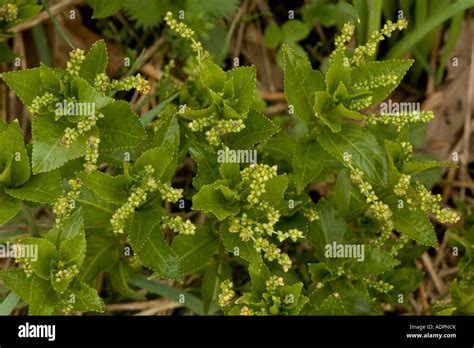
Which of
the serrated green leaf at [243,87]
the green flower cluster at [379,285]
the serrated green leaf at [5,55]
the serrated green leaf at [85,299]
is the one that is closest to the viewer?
the serrated green leaf at [85,299]

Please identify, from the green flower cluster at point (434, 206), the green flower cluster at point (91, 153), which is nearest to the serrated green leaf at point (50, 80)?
the green flower cluster at point (91, 153)

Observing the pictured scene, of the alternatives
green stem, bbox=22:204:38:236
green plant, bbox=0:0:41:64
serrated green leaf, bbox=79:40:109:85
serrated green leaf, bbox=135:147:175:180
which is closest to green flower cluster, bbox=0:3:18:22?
green plant, bbox=0:0:41:64

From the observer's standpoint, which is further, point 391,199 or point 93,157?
point 391,199

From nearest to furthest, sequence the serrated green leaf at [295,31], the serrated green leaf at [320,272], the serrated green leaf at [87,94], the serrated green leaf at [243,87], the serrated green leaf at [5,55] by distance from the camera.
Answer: the serrated green leaf at [87,94] → the serrated green leaf at [243,87] → the serrated green leaf at [320,272] → the serrated green leaf at [5,55] → the serrated green leaf at [295,31]

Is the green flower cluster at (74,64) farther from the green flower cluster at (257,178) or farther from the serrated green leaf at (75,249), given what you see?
the green flower cluster at (257,178)

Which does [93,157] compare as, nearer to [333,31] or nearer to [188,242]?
[188,242]

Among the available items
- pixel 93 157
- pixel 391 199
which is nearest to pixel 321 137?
pixel 391 199

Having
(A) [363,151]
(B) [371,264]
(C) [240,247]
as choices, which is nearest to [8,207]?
(C) [240,247]

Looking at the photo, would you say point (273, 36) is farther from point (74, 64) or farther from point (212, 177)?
point (74, 64)
